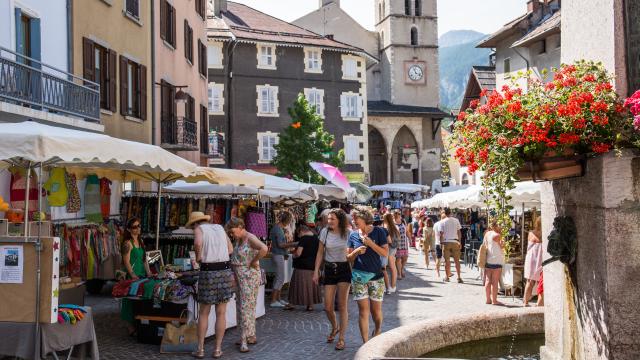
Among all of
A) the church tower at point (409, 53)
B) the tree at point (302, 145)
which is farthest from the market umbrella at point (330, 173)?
the church tower at point (409, 53)

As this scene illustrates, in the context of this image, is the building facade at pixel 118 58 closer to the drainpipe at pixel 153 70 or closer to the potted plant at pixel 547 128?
the drainpipe at pixel 153 70

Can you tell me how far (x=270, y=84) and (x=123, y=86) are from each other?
1049 inches

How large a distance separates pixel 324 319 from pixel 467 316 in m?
4.64

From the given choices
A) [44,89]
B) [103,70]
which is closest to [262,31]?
[103,70]

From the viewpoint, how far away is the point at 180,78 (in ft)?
92.6

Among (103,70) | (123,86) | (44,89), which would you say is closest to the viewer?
(44,89)

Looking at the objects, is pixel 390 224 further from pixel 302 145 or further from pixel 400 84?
pixel 400 84

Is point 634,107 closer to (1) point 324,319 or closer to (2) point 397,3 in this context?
(1) point 324,319

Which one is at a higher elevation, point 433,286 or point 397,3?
point 397,3

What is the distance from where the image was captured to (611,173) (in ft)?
17.7

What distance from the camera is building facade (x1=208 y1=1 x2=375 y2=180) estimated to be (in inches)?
1825

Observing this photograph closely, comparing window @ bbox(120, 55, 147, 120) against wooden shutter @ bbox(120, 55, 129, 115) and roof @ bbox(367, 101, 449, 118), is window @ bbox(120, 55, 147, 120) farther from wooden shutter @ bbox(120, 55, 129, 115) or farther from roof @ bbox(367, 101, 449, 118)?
roof @ bbox(367, 101, 449, 118)

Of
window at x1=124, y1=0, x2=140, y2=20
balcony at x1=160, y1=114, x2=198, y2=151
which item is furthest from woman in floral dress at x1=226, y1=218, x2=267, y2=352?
balcony at x1=160, y1=114, x2=198, y2=151

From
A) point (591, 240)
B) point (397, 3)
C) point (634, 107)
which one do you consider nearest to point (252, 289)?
point (591, 240)
